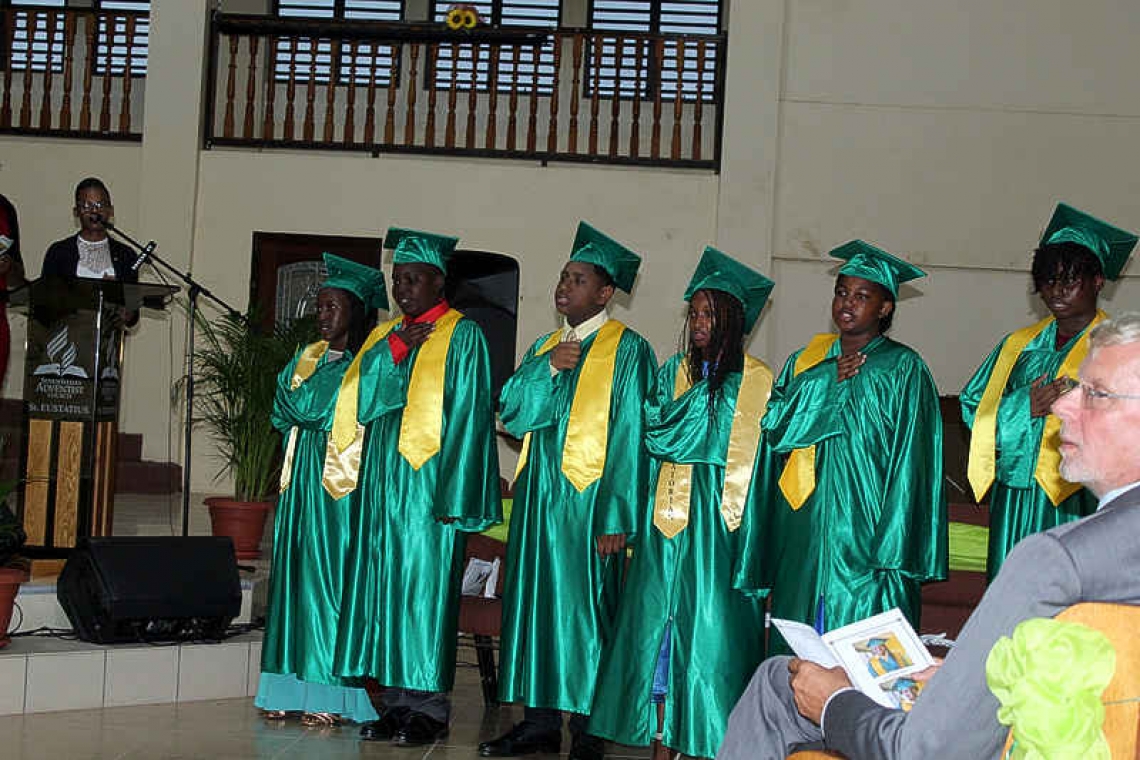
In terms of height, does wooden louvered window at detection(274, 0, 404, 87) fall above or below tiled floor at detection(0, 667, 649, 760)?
above

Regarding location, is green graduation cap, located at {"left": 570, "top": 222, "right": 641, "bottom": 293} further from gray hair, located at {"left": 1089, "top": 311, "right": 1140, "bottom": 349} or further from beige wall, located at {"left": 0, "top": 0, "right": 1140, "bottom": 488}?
beige wall, located at {"left": 0, "top": 0, "right": 1140, "bottom": 488}

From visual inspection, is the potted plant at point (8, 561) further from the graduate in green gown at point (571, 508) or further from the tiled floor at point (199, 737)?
the graduate in green gown at point (571, 508)

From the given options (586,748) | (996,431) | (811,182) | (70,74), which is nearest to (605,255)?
(996,431)

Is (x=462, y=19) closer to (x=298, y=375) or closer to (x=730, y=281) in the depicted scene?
(x=298, y=375)

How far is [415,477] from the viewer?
4.78 metres

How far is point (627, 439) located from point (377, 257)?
6.34m

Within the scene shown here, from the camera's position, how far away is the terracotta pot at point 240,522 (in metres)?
6.66

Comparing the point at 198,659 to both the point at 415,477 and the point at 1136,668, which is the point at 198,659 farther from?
the point at 1136,668

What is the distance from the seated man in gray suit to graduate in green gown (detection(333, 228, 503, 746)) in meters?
2.62

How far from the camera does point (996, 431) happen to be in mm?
4273

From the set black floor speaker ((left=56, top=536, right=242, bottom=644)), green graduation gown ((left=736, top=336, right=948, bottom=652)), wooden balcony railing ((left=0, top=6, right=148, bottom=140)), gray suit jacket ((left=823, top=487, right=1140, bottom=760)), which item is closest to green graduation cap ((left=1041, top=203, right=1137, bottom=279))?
green graduation gown ((left=736, top=336, right=948, bottom=652))

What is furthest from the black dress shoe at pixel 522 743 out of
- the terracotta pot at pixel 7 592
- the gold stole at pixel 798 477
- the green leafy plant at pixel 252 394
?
the green leafy plant at pixel 252 394

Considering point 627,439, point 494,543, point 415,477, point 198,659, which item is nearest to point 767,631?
point 627,439

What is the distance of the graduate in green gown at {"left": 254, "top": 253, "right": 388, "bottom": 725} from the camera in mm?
4922
